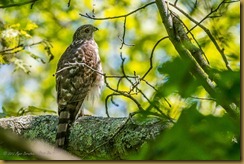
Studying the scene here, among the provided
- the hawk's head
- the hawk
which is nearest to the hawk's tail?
the hawk

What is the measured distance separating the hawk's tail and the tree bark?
24 millimetres

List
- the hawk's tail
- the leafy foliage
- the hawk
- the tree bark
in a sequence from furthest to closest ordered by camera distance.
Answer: the hawk
the hawk's tail
the tree bark
the leafy foliage

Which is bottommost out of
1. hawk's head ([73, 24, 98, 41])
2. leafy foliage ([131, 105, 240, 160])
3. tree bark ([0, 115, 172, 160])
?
leafy foliage ([131, 105, 240, 160])

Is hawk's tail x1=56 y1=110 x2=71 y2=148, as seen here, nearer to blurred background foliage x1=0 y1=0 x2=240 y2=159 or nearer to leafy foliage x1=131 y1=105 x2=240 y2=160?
blurred background foliage x1=0 y1=0 x2=240 y2=159

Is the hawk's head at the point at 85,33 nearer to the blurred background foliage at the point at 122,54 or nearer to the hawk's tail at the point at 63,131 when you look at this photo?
the blurred background foliage at the point at 122,54

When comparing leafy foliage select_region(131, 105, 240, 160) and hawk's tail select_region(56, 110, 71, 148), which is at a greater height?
hawk's tail select_region(56, 110, 71, 148)

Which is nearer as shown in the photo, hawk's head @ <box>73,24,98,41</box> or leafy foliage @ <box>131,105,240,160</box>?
leafy foliage @ <box>131,105,240,160</box>

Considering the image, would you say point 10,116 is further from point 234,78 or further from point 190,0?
point 234,78

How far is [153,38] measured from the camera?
517cm

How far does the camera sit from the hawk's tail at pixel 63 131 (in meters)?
2.35

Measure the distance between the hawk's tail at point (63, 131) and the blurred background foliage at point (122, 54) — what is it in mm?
102

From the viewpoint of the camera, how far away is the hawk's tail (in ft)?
7.71

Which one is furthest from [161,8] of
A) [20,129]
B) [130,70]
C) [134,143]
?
[130,70]

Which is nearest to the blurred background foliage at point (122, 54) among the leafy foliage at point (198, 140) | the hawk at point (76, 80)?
the leafy foliage at point (198, 140)
